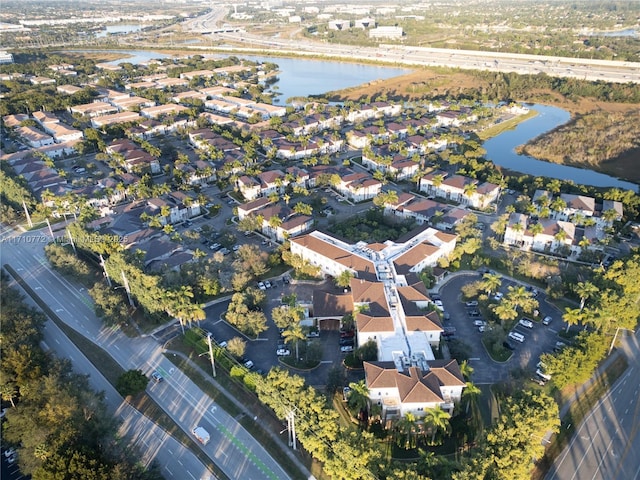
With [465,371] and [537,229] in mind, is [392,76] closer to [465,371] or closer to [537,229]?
[537,229]

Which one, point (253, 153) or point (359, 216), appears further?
point (253, 153)

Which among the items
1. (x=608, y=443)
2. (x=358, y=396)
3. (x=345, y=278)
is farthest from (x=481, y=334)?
(x=358, y=396)

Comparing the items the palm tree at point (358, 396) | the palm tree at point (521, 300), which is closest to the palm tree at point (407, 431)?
the palm tree at point (358, 396)

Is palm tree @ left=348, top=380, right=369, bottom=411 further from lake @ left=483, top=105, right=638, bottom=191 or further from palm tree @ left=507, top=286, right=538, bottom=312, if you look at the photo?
lake @ left=483, top=105, right=638, bottom=191

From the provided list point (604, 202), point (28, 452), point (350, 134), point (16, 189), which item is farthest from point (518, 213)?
point (16, 189)

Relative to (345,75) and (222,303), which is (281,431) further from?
(345,75)

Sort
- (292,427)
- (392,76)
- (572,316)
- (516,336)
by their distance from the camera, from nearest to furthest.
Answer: (292,427), (572,316), (516,336), (392,76)

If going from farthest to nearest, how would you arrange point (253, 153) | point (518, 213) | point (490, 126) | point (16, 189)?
1. point (490, 126)
2. point (253, 153)
3. point (16, 189)
4. point (518, 213)

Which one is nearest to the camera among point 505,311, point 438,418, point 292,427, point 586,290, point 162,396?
point 438,418
